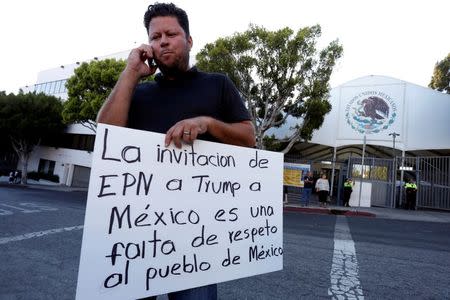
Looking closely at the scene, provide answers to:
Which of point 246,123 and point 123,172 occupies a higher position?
point 246,123

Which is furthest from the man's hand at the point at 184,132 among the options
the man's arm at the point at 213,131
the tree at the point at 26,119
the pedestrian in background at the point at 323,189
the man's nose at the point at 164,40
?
the tree at the point at 26,119

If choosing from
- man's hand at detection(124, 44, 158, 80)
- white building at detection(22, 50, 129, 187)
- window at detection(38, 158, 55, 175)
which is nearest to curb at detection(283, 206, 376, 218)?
man's hand at detection(124, 44, 158, 80)

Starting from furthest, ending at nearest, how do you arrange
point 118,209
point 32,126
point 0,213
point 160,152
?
point 32,126 → point 0,213 → point 160,152 → point 118,209

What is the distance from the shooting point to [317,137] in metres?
24.7

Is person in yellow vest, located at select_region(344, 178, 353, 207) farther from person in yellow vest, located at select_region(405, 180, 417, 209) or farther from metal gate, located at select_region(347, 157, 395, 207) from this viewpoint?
person in yellow vest, located at select_region(405, 180, 417, 209)

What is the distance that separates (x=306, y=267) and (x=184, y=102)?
3.78m

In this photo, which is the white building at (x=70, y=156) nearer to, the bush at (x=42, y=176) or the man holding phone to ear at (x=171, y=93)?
the bush at (x=42, y=176)

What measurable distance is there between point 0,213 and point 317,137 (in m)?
20.2

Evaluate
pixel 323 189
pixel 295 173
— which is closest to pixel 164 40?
pixel 323 189

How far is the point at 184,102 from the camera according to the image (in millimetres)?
1774

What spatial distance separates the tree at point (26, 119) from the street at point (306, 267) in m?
25.9

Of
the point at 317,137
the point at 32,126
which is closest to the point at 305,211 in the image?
the point at 317,137

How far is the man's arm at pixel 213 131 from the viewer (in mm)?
1546

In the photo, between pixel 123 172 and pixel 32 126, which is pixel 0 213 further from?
pixel 32 126
